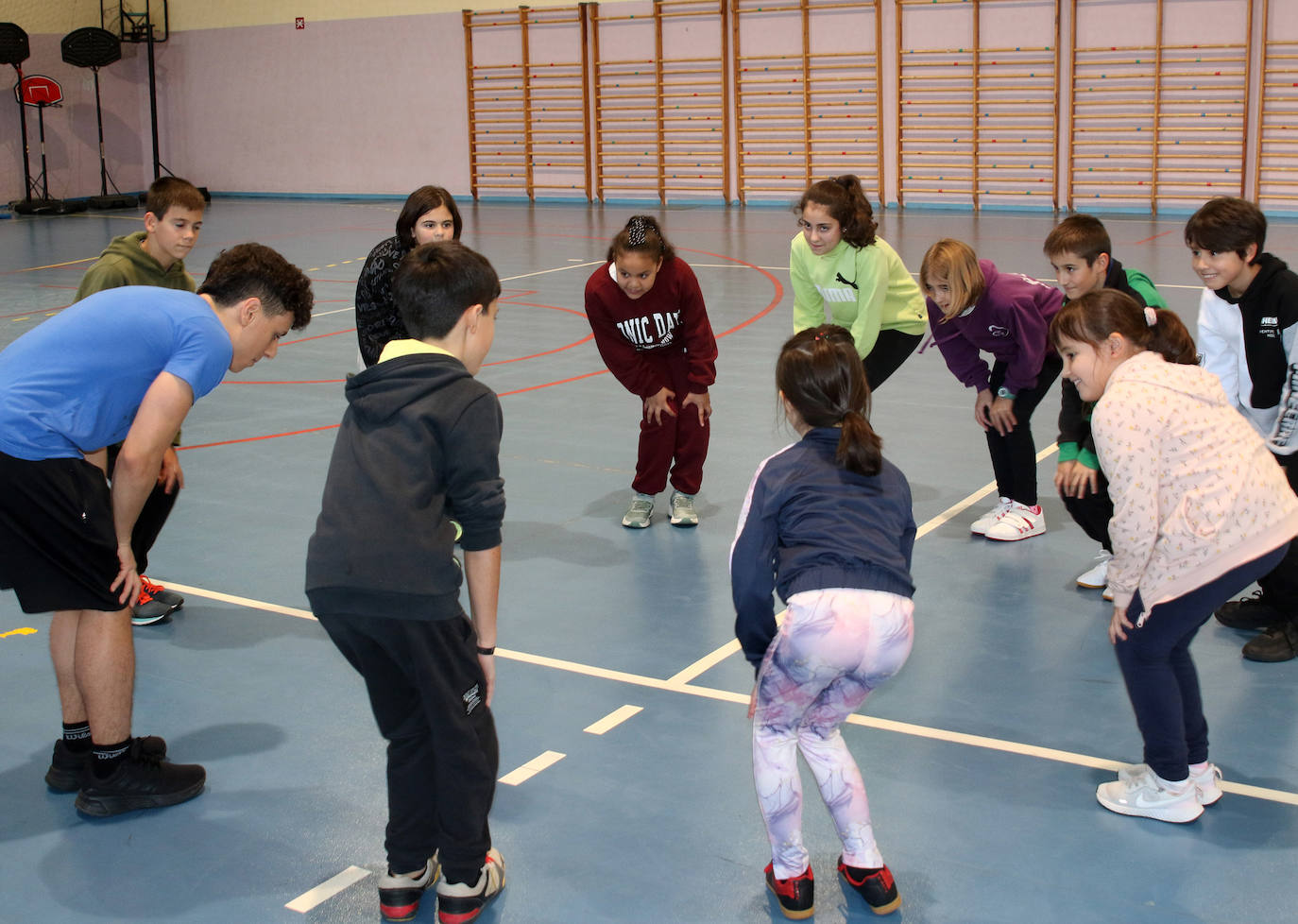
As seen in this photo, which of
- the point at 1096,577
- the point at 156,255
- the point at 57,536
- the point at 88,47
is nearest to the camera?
the point at 57,536

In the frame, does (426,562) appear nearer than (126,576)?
Yes

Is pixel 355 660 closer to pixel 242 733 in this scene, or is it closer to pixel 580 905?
pixel 580 905

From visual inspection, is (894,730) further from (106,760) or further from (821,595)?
(106,760)

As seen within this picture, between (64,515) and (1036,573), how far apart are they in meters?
3.15

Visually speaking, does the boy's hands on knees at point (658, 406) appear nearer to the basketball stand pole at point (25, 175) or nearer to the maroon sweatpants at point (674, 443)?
the maroon sweatpants at point (674, 443)

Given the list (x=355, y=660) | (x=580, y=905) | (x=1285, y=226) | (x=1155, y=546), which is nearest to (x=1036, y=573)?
(x=1155, y=546)

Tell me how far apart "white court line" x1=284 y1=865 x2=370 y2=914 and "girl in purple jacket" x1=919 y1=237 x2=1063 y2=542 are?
288cm

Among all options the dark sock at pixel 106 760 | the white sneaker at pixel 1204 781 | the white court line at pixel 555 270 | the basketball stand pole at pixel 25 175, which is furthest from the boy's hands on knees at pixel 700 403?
the basketball stand pole at pixel 25 175

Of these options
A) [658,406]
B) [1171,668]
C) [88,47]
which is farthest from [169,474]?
[88,47]

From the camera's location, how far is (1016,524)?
4844mm

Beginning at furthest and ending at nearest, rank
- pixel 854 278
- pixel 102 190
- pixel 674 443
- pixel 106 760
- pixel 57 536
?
1. pixel 102 190
2. pixel 674 443
3. pixel 854 278
4. pixel 106 760
5. pixel 57 536

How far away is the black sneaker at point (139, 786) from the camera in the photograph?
297 cm

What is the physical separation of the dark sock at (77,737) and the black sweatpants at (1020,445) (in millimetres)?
3340

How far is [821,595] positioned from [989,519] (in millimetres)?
2682
